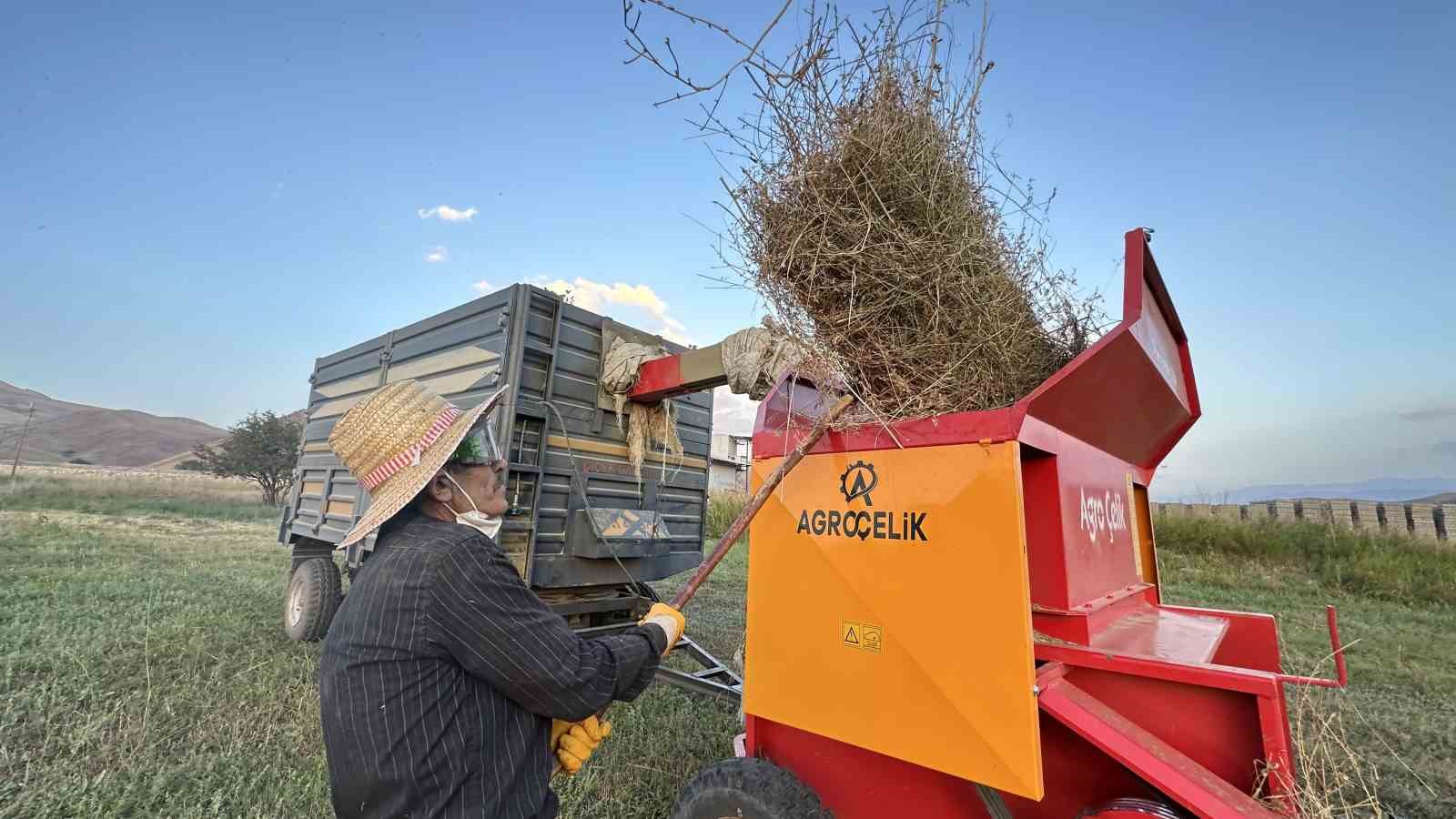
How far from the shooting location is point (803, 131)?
2.38 m

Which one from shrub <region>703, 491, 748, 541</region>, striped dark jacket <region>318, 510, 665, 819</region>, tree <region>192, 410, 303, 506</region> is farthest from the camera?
tree <region>192, 410, 303, 506</region>

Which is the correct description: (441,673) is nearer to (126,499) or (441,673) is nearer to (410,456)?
(410,456)

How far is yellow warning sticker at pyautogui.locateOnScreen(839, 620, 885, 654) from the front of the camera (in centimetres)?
198

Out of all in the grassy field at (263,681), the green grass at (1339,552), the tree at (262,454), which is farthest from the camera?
the tree at (262,454)

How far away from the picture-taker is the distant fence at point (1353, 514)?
10.2 metres

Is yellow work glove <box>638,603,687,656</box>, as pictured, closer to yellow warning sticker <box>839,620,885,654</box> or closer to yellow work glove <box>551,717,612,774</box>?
yellow work glove <box>551,717,612,774</box>

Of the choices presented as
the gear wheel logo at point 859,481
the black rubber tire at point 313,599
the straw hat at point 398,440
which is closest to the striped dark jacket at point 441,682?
the straw hat at point 398,440

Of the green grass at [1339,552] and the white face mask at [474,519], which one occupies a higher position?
the white face mask at [474,519]

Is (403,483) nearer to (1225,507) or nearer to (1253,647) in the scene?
(1253,647)

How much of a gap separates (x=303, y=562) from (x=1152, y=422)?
723 cm

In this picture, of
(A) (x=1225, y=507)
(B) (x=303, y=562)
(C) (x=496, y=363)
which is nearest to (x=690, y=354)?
(C) (x=496, y=363)

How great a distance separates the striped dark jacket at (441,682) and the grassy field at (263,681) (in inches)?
76.2

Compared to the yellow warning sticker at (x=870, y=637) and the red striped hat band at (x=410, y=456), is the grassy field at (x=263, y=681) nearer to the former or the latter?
the yellow warning sticker at (x=870, y=637)

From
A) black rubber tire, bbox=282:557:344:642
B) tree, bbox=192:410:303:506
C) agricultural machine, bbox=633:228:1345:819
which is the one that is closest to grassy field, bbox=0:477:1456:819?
black rubber tire, bbox=282:557:344:642
